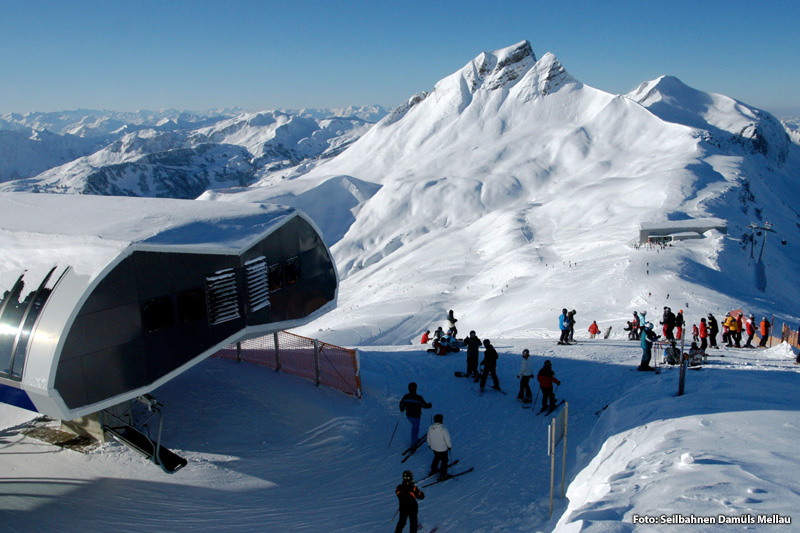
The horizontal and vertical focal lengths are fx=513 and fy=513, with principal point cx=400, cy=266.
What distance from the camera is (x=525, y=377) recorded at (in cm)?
1234

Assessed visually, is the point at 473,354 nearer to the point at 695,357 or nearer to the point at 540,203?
the point at 695,357

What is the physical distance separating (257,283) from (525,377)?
22.2ft

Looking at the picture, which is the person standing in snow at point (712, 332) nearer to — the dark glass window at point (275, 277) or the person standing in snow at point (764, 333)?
the person standing in snow at point (764, 333)

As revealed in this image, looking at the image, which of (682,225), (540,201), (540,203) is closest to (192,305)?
(682,225)

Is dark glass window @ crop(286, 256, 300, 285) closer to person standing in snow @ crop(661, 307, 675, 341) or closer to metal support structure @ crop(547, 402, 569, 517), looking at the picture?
metal support structure @ crop(547, 402, 569, 517)

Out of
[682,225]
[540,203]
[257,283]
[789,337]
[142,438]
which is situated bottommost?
[142,438]

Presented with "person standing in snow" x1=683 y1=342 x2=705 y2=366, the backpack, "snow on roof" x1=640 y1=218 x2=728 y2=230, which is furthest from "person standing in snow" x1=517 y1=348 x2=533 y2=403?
"snow on roof" x1=640 y1=218 x2=728 y2=230

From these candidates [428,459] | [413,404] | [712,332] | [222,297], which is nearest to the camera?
[413,404]

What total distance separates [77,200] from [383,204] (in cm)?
7653

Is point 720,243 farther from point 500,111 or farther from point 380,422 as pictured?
point 500,111

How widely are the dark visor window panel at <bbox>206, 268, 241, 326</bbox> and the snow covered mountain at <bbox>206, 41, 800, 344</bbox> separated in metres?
14.3

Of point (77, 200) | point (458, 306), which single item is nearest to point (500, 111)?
point (458, 306)

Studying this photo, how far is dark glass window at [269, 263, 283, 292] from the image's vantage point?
1267 cm

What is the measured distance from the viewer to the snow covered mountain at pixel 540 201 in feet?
94.8
